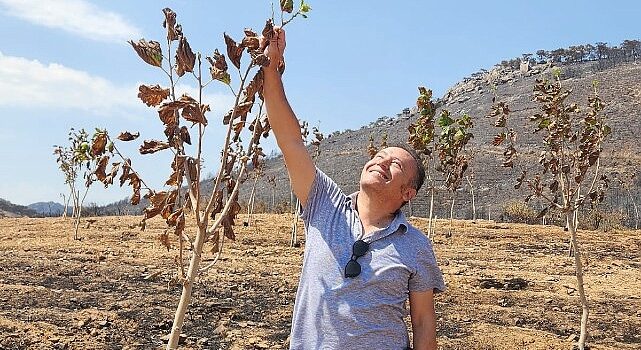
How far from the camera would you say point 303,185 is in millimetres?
2314

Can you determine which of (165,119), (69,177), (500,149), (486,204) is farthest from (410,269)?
(500,149)

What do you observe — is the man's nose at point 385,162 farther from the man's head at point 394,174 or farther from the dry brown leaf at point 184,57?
the dry brown leaf at point 184,57

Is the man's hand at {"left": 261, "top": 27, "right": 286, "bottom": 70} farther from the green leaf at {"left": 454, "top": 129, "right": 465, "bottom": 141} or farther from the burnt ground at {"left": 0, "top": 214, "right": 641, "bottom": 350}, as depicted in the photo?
the green leaf at {"left": 454, "top": 129, "right": 465, "bottom": 141}

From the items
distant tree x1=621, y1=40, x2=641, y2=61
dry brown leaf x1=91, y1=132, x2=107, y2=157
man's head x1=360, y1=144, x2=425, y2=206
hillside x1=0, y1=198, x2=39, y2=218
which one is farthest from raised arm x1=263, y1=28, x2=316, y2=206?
distant tree x1=621, y1=40, x2=641, y2=61

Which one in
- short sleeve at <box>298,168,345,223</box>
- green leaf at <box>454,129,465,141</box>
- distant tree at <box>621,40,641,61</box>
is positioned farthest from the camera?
distant tree at <box>621,40,641,61</box>

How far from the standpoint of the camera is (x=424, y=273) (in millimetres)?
2172

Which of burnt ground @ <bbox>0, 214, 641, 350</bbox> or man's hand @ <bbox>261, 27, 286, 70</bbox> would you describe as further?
burnt ground @ <bbox>0, 214, 641, 350</bbox>

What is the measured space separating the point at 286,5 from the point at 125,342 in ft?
12.2

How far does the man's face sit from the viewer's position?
2.19m

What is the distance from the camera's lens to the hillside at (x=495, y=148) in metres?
34.2

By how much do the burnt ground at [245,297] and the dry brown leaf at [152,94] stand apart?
0.83 m

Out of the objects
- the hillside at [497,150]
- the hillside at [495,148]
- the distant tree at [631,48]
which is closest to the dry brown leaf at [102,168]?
the hillside at [497,150]

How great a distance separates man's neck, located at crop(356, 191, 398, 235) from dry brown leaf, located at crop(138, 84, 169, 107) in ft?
2.94

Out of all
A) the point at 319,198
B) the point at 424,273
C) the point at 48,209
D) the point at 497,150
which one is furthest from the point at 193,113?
the point at 48,209
